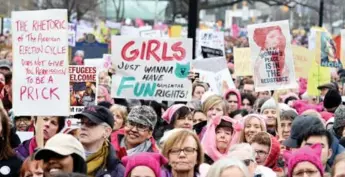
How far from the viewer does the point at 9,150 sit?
7047mm

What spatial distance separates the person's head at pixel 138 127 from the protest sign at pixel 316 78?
618 cm

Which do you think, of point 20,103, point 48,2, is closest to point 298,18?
point 48,2

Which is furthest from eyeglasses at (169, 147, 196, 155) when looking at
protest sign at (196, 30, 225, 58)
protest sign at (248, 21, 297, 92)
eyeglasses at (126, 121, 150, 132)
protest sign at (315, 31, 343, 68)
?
protest sign at (196, 30, 225, 58)

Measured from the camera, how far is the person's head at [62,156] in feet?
20.5

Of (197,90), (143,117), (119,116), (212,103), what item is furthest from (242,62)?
Answer: (143,117)

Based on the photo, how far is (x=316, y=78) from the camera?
1456 centimetres

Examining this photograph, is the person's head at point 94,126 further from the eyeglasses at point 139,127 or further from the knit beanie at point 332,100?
the knit beanie at point 332,100

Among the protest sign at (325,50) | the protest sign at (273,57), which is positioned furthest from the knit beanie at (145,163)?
the protest sign at (325,50)

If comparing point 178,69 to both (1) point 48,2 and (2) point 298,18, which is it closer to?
(1) point 48,2

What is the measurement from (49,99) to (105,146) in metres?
0.93

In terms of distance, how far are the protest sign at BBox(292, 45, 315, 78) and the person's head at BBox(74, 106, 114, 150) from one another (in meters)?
8.66

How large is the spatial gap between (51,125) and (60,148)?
2032 mm

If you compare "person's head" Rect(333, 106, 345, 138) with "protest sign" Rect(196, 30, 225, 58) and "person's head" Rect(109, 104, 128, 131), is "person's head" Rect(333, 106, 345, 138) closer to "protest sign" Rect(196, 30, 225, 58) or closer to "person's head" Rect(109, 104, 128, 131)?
"person's head" Rect(109, 104, 128, 131)

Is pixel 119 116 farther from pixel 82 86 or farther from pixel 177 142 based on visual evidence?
pixel 177 142
